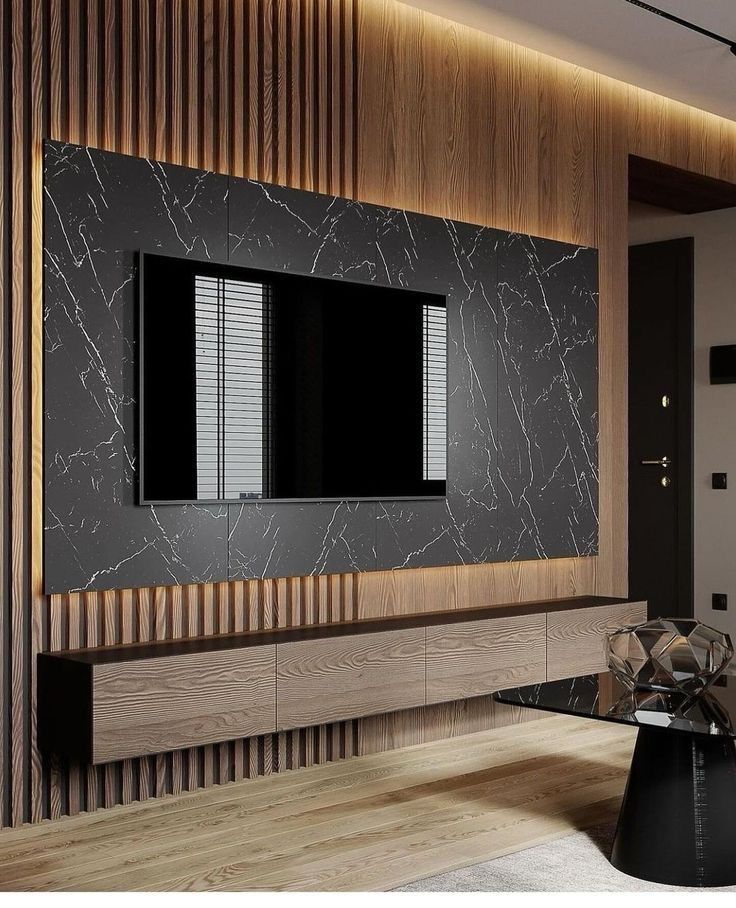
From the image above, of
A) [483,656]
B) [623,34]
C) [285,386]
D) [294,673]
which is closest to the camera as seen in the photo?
[294,673]

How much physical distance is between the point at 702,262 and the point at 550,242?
200 cm

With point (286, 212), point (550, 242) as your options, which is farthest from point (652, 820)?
point (550, 242)

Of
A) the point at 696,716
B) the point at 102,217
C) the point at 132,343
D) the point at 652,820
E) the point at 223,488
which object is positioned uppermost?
the point at 102,217

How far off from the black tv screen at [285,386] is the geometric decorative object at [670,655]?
139 centimetres

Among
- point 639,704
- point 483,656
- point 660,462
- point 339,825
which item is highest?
point 660,462

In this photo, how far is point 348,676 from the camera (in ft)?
12.5

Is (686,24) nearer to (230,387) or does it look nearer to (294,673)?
(230,387)

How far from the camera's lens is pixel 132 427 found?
351 cm

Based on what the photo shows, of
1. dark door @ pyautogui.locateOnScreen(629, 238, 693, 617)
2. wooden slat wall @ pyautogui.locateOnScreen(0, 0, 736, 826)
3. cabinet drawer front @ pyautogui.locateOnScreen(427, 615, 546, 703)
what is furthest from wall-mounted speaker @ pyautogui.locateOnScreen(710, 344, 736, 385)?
cabinet drawer front @ pyautogui.locateOnScreen(427, 615, 546, 703)

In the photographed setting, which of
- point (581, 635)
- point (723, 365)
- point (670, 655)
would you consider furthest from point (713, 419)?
point (670, 655)

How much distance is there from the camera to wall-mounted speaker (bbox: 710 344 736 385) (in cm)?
631

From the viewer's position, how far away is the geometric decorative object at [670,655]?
9.51ft

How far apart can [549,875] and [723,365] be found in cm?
411

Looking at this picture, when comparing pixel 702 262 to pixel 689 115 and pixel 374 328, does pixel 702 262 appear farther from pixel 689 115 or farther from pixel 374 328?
pixel 374 328
